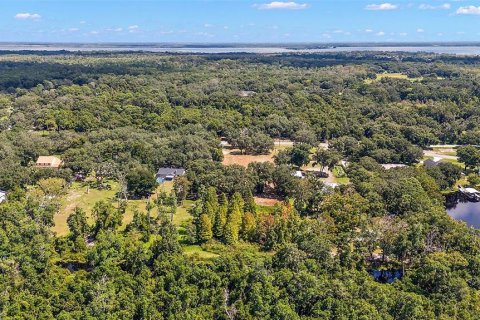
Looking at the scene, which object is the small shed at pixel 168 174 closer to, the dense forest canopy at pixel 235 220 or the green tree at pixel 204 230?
the dense forest canopy at pixel 235 220

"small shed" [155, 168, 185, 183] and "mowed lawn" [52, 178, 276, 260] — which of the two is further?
"small shed" [155, 168, 185, 183]

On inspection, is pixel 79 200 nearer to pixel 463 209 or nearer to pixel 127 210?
pixel 127 210

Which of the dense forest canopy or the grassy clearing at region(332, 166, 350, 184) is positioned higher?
the dense forest canopy

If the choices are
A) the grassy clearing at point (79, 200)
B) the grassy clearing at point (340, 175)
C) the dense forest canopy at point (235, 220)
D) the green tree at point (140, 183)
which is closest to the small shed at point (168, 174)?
the dense forest canopy at point (235, 220)

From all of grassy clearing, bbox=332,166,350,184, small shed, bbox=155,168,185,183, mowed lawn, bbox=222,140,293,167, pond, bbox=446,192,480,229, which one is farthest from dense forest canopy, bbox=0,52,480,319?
pond, bbox=446,192,480,229

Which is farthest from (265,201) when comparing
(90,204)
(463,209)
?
(463,209)

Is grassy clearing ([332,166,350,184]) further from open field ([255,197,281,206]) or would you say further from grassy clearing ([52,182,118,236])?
grassy clearing ([52,182,118,236])

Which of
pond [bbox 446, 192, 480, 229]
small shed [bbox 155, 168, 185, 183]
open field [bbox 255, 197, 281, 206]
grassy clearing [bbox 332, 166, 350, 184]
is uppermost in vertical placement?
small shed [bbox 155, 168, 185, 183]

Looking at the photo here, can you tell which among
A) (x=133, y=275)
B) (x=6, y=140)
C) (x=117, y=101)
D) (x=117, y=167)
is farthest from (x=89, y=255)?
(x=117, y=101)
